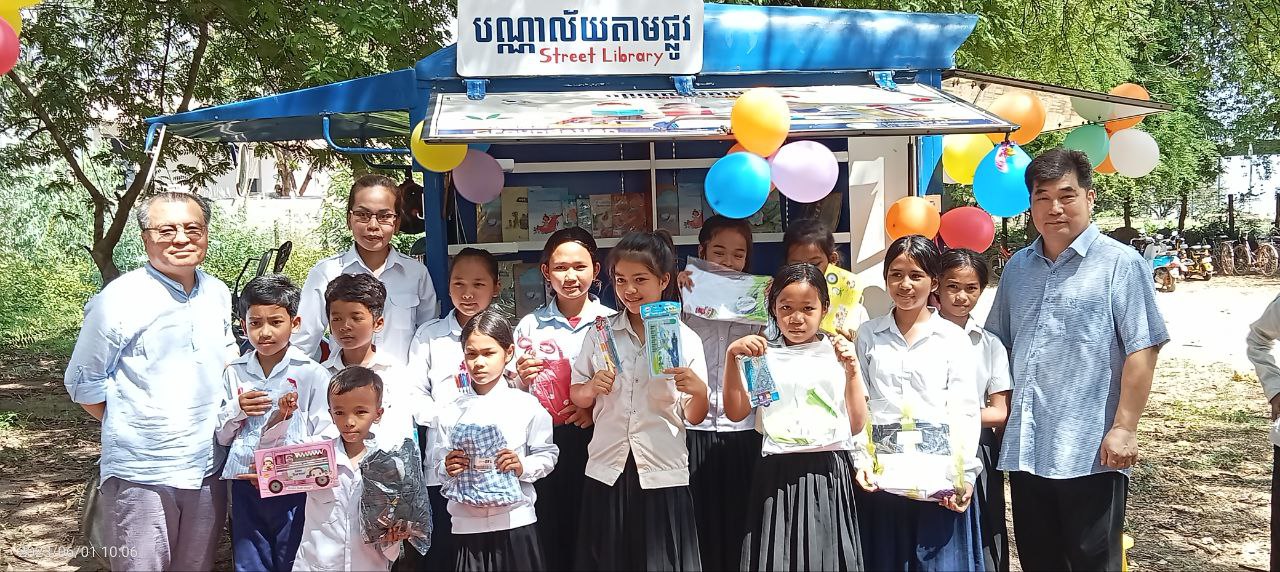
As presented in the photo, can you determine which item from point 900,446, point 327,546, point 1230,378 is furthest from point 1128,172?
point 1230,378

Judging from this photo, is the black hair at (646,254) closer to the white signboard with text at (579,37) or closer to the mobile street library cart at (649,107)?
the mobile street library cart at (649,107)

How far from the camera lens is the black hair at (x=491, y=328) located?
328cm

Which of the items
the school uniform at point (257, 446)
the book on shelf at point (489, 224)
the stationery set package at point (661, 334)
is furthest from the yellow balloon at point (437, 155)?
the stationery set package at point (661, 334)

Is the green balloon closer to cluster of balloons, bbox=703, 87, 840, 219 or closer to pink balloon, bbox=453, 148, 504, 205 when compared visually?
cluster of balloons, bbox=703, 87, 840, 219

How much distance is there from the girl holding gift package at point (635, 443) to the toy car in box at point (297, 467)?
86 centimetres

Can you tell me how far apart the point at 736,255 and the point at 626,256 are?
882 mm

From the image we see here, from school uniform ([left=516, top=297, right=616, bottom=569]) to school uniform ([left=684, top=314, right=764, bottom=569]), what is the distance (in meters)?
0.45

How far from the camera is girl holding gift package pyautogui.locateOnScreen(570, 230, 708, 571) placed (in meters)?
3.27

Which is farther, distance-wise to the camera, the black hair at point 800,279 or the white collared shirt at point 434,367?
the white collared shirt at point 434,367

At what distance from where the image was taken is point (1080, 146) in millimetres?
4926

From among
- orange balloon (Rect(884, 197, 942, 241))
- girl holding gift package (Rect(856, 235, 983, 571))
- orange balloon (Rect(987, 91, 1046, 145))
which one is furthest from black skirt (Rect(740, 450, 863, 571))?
orange balloon (Rect(987, 91, 1046, 145))

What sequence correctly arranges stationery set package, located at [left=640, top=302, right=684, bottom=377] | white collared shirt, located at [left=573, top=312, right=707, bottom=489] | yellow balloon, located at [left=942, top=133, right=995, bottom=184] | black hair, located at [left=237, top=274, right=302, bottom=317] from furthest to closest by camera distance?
yellow balloon, located at [left=942, top=133, right=995, bottom=184] < black hair, located at [left=237, top=274, right=302, bottom=317] < white collared shirt, located at [left=573, top=312, right=707, bottom=489] < stationery set package, located at [left=640, top=302, right=684, bottom=377]

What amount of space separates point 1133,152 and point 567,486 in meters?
3.52

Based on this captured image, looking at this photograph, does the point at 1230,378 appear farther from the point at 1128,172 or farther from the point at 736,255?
the point at 736,255
